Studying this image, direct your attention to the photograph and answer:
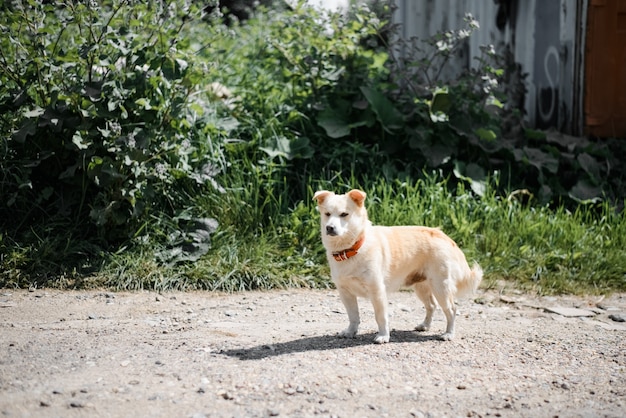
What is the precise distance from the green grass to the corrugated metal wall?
1716mm

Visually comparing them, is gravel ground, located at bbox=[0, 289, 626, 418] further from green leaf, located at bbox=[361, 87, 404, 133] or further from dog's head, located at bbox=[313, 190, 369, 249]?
green leaf, located at bbox=[361, 87, 404, 133]

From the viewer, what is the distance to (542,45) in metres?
8.83

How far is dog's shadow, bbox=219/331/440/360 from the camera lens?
14.4 ft

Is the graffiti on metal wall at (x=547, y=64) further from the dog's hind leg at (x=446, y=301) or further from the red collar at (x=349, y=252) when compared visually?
the red collar at (x=349, y=252)

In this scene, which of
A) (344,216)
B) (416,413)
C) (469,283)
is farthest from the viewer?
(469,283)

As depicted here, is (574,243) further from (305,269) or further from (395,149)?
(305,269)

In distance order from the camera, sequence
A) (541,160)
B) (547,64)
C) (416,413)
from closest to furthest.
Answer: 1. (416,413)
2. (541,160)
3. (547,64)

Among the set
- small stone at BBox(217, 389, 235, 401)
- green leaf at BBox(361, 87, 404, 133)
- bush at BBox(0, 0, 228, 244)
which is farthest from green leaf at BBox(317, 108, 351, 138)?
small stone at BBox(217, 389, 235, 401)

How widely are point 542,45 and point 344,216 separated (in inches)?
207

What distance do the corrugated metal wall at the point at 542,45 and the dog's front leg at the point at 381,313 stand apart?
4819 millimetres

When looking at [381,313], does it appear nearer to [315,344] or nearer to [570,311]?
[315,344]

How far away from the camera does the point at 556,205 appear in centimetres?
759

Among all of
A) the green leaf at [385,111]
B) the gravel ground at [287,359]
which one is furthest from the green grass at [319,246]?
the green leaf at [385,111]

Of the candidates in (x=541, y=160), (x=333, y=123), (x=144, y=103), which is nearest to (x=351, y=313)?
(x=144, y=103)
